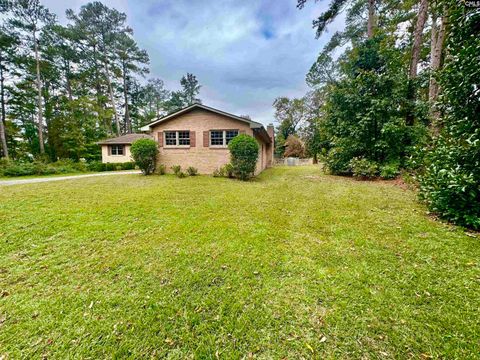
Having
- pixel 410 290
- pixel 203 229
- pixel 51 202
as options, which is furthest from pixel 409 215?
pixel 51 202

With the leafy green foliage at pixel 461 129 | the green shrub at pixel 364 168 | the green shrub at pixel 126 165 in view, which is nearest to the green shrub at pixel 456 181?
the leafy green foliage at pixel 461 129

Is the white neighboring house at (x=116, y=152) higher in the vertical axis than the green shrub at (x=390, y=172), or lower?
higher

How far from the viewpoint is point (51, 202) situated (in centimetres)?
592

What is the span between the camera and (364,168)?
34.2ft

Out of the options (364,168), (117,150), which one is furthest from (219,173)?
(117,150)

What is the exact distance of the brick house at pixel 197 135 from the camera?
12.0 meters

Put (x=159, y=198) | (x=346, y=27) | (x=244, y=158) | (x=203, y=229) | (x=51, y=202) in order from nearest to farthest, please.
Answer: (x=203, y=229) < (x=51, y=202) < (x=159, y=198) < (x=244, y=158) < (x=346, y=27)

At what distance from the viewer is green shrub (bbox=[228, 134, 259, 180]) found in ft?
34.1

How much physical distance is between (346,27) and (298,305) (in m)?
21.4

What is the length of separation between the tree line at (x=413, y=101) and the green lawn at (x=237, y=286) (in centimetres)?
121

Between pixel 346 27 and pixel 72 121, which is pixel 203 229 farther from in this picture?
pixel 72 121

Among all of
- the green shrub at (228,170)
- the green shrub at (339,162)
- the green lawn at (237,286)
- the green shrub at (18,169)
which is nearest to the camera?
the green lawn at (237,286)

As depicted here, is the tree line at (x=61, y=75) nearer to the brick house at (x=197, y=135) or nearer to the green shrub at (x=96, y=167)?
the green shrub at (x=96, y=167)

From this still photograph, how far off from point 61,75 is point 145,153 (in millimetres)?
22339
